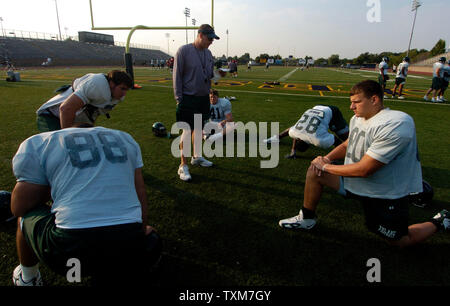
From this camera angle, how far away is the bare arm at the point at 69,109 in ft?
7.82

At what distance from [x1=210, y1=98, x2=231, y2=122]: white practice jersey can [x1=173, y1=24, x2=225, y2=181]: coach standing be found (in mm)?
1828

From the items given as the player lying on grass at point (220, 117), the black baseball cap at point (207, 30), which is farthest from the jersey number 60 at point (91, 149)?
the player lying on grass at point (220, 117)

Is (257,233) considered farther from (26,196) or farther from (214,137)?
(214,137)

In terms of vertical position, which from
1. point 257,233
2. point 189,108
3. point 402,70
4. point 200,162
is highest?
point 402,70

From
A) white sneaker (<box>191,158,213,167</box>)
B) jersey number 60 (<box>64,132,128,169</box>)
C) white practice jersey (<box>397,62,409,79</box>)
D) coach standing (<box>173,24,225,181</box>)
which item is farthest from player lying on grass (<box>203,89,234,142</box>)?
white practice jersey (<box>397,62,409,79</box>)

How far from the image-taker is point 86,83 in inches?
96.0

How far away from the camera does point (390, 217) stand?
218cm

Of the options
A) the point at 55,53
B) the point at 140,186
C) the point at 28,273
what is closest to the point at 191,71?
the point at 140,186

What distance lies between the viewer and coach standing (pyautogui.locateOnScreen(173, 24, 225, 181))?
3535mm

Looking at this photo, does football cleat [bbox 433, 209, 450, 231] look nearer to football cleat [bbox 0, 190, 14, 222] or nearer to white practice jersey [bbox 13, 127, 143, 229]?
white practice jersey [bbox 13, 127, 143, 229]

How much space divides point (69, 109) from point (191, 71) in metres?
1.71
